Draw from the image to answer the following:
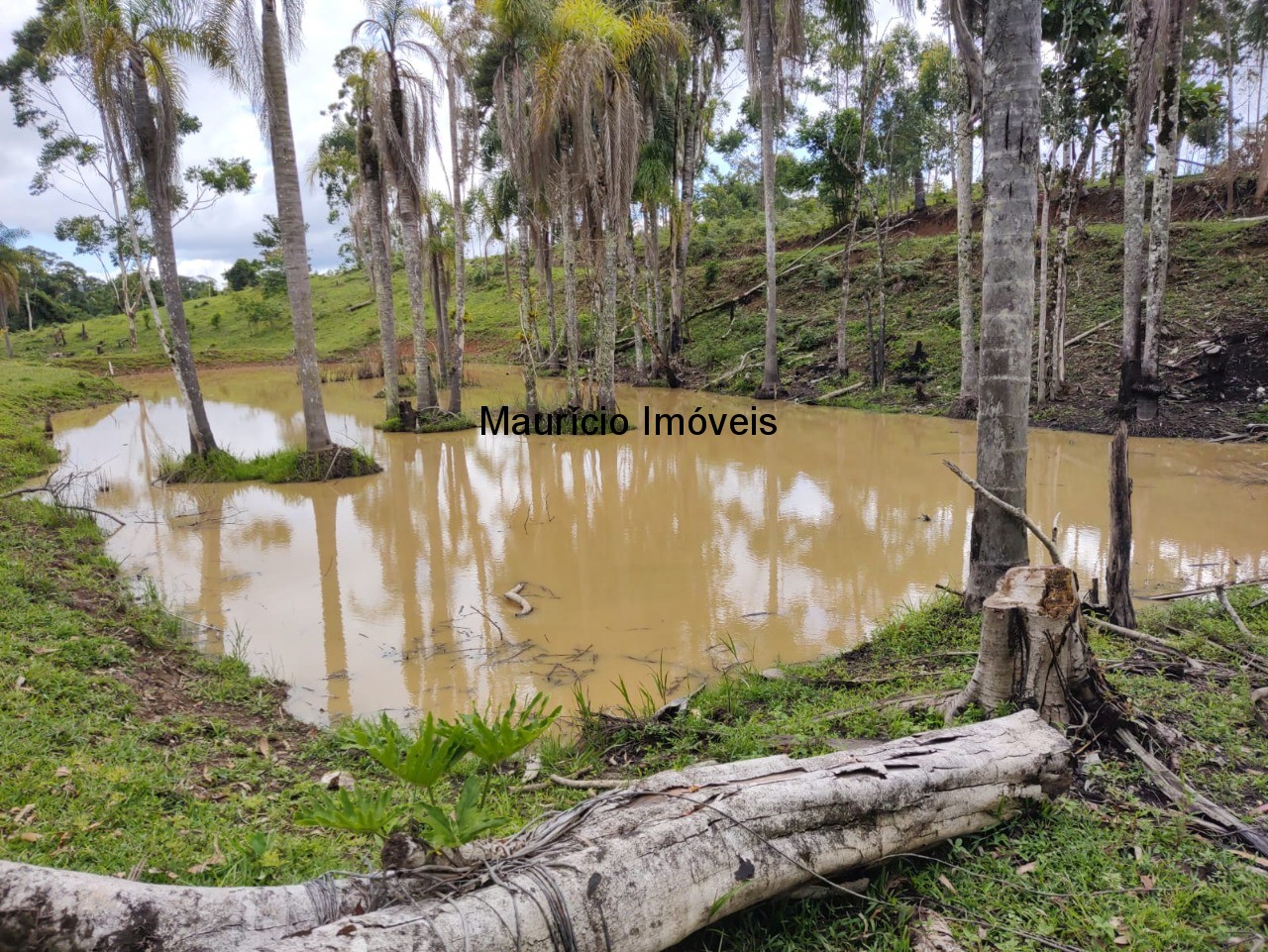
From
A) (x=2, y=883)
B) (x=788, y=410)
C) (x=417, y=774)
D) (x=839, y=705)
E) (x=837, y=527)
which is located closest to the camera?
(x=2, y=883)

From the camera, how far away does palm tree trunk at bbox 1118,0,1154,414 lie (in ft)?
35.8

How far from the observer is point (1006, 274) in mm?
4895

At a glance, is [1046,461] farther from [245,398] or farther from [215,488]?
[245,398]

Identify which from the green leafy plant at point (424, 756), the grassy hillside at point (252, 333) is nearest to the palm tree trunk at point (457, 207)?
the green leafy plant at point (424, 756)

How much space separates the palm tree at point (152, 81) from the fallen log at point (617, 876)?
483 inches

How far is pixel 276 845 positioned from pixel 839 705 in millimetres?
2850

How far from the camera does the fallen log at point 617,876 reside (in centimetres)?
184

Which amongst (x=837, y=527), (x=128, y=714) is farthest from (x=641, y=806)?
(x=837, y=527)

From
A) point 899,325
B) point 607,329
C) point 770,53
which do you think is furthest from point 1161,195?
point 607,329

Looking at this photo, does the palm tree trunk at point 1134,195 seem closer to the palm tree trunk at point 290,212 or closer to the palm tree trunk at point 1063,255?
the palm tree trunk at point 1063,255

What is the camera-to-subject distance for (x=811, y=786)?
96.3 inches

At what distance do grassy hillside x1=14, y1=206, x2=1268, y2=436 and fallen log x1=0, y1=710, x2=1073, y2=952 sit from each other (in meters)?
13.1

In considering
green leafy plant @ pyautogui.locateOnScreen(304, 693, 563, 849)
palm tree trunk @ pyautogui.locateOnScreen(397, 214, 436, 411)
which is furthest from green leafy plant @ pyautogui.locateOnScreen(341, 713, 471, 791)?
palm tree trunk @ pyautogui.locateOnScreen(397, 214, 436, 411)

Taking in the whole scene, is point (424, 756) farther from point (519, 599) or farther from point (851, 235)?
point (851, 235)
